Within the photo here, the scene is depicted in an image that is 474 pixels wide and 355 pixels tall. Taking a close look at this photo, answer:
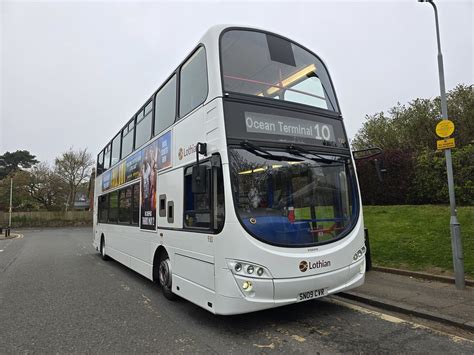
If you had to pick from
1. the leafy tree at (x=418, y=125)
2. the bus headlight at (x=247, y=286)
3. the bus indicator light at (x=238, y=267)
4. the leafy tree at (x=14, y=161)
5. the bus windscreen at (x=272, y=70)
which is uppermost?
the leafy tree at (x=14, y=161)

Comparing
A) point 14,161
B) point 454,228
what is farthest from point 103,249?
point 14,161

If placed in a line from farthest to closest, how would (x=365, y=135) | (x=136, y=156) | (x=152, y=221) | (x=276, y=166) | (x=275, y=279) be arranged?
(x=365, y=135)
(x=136, y=156)
(x=152, y=221)
(x=276, y=166)
(x=275, y=279)

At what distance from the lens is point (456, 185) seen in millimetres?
13797

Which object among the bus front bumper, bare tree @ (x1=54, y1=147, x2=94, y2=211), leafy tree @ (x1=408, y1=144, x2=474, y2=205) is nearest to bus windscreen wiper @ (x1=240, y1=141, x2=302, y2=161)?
the bus front bumper

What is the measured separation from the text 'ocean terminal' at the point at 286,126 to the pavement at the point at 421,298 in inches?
112

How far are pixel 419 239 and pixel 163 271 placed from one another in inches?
278

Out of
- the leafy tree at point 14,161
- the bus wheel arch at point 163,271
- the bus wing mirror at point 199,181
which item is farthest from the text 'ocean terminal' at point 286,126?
the leafy tree at point 14,161

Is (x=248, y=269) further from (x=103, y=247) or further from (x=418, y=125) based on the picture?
(x=418, y=125)

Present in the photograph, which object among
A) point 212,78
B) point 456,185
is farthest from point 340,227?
point 456,185

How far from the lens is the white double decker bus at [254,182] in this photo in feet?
15.0

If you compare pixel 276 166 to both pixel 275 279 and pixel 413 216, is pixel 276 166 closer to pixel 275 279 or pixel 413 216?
pixel 275 279

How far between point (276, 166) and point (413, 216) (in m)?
9.30

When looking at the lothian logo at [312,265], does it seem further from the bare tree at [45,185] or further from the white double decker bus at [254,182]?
the bare tree at [45,185]

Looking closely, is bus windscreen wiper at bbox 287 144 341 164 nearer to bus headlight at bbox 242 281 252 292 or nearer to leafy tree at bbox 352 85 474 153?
bus headlight at bbox 242 281 252 292
